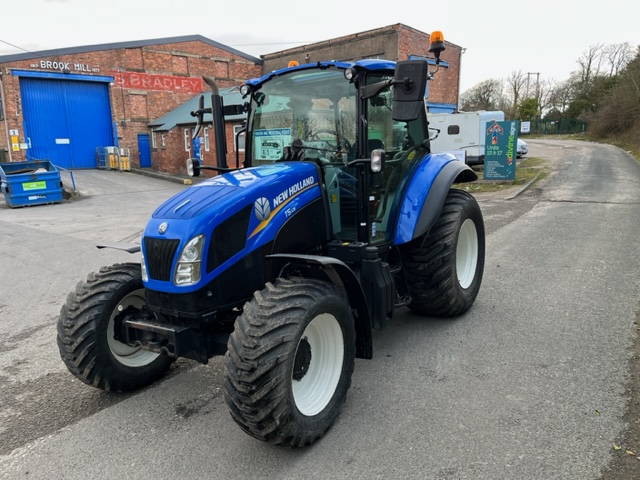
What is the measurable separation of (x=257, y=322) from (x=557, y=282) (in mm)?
4317

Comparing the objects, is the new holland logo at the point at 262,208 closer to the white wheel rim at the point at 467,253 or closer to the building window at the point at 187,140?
the white wheel rim at the point at 467,253

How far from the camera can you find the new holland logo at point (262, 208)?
119 inches

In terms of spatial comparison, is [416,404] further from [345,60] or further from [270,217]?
[345,60]

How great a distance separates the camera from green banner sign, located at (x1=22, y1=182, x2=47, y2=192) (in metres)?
14.6

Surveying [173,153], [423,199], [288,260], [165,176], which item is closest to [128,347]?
[288,260]

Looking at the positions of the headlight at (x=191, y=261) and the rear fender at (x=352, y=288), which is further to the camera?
the rear fender at (x=352, y=288)

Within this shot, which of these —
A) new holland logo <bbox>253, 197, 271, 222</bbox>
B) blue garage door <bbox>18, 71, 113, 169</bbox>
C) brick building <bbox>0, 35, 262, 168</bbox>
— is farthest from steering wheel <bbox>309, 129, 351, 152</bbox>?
blue garage door <bbox>18, 71, 113, 169</bbox>

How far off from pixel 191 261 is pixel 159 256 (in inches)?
9.2

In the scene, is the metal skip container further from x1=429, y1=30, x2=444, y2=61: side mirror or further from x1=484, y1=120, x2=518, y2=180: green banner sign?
x1=429, y1=30, x2=444, y2=61: side mirror

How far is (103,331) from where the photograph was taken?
122 inches

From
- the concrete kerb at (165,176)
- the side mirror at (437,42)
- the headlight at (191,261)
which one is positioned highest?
the side mirror at (437,42)

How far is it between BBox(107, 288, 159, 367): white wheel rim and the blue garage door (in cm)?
2240

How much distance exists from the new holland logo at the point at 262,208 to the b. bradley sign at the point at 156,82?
2418 cm

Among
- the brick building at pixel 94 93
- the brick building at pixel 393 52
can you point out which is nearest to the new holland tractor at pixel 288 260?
the brick building at pixel 393 52
